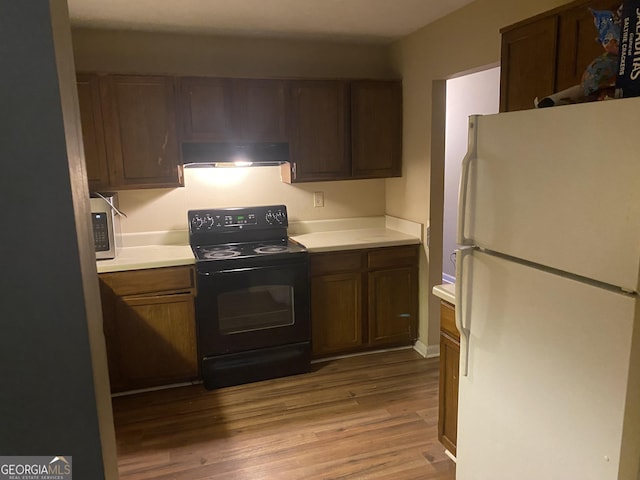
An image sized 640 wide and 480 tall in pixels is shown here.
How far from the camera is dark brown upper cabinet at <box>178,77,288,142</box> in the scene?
316cm

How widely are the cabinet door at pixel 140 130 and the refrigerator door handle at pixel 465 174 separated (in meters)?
2.19

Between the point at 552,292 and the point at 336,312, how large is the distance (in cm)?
225

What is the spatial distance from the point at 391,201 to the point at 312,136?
0.94 meters

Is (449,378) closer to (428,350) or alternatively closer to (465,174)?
(465,174)

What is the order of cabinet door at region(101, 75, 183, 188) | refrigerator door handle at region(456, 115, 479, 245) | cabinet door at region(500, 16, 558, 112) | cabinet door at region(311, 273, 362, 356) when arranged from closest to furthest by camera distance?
refrigerator door handle at region(456, 115, 479, 245), cabinet door at region(500, 16, 558, 112), cabinet door at region(101, 75, 183, 188), cabinet door at region(311, 273, 362, 356)

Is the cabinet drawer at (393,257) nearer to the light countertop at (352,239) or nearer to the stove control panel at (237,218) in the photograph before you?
the light countertop at (352,239)

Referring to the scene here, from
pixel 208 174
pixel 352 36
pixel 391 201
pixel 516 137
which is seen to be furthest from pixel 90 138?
pixel 516 137

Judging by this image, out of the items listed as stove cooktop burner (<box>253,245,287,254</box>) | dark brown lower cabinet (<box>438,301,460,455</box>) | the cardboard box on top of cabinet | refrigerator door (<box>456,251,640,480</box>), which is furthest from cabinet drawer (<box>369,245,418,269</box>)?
the cardboard box on top of cabinet

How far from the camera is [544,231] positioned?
4.23 ft

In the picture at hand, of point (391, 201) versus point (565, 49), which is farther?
point (391, 201)

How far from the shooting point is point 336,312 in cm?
343

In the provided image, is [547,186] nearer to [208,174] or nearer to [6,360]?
[6,360]

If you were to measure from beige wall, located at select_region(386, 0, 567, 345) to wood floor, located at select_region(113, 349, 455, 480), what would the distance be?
2.59 feet

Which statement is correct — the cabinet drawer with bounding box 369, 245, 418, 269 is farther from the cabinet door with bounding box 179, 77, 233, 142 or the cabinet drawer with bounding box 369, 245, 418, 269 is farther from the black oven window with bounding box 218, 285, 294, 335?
the cabinet door with bounding box 179, 77, 233, 142
